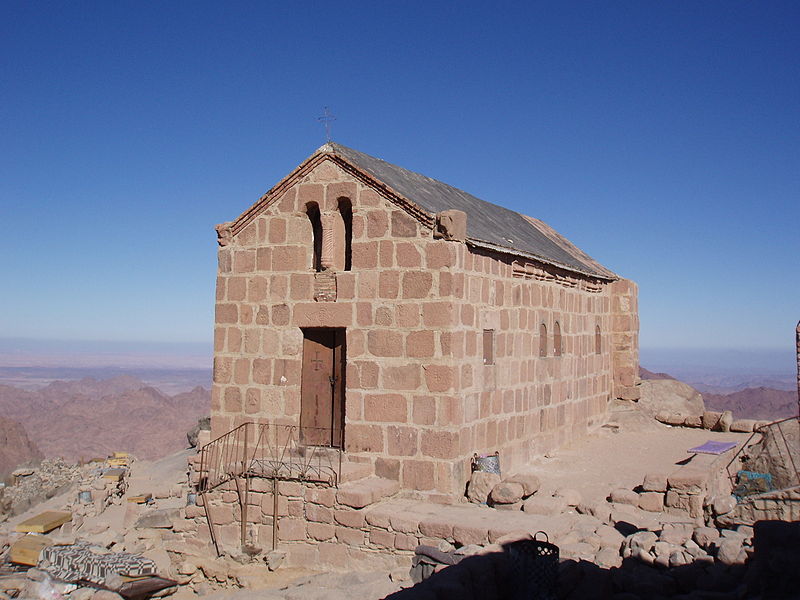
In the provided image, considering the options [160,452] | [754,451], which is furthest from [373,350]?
[160,452]

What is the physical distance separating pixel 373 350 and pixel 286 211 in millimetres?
3139

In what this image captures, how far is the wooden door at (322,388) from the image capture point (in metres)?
12.5

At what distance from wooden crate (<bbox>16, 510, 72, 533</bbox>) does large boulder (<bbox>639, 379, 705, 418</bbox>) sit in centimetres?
1598

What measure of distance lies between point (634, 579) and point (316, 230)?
Result: 26.3ft

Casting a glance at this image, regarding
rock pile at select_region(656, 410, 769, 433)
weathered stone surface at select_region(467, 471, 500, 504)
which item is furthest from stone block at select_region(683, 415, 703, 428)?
weathered stone surface at select_region(467, 471, 500, 504)

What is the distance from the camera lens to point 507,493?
11008 mm

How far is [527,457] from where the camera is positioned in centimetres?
1428

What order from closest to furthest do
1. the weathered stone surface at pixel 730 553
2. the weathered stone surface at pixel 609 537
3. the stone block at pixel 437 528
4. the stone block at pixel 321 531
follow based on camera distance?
the weathered stone surface at pixel 730 553 < the weathered stone surface at pixel 609 537 < the stone block at pixel 437 528 < the stone block at pixel 321 531

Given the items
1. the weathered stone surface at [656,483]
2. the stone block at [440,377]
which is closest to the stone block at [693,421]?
the weathered stone surface at [656,483]

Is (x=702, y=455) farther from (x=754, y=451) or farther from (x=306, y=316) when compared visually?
(x=306, y=316)

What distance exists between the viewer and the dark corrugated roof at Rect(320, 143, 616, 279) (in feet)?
41.7

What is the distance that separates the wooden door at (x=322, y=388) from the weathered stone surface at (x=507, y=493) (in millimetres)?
2908

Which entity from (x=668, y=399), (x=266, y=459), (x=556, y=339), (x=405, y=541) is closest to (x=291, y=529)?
(x=266, y=459)

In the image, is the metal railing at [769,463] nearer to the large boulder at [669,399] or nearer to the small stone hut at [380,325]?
the small stone hut at [380,325]
